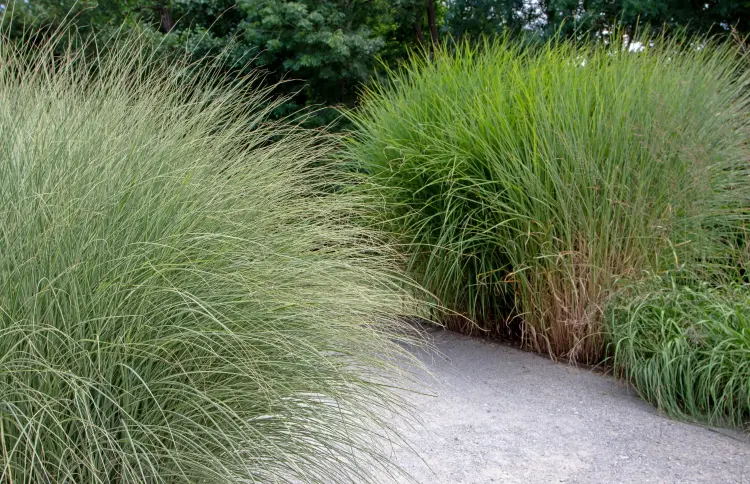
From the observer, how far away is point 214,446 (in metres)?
1.92

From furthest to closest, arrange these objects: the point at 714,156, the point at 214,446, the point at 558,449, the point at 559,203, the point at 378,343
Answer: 1. the point at 714,156
2. the point at 559,203
3. the point at 558,449
4. the point at 378,343
5. the point at 214,446

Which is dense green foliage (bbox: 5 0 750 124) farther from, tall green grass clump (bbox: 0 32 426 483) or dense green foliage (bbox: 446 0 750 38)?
tall green grass clump (bbox: 0 32 426 483)

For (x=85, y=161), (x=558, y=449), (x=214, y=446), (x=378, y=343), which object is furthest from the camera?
(x=558, y=449)

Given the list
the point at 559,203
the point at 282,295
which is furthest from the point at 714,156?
the point at 282,295

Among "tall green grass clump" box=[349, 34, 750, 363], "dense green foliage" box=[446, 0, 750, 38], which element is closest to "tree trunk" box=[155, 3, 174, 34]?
"dense green foliage" box=[446, 0, 750, 38]

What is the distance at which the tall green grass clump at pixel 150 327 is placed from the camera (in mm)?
1707

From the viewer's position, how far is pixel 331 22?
9453mm

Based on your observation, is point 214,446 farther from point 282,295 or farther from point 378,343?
point 378,343

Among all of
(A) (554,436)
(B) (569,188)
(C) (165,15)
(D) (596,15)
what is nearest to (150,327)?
(A) (554,436)

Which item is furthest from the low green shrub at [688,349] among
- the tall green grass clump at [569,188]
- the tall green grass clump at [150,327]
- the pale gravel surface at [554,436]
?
the tall green grass clump at [150,327]

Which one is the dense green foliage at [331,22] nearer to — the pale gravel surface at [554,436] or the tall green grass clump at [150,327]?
the pale gravel surface at [554,436]

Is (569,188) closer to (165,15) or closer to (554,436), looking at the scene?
(554,436)

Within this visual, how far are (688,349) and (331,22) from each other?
7.39 metres

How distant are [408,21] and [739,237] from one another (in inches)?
309
